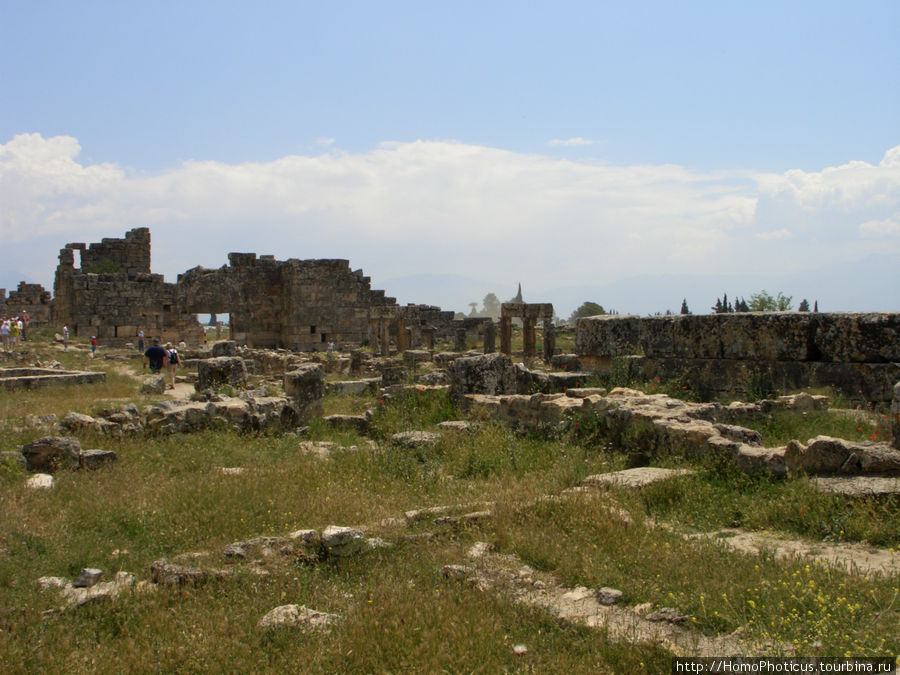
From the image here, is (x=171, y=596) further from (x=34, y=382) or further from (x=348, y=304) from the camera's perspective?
(x=348, y=304)

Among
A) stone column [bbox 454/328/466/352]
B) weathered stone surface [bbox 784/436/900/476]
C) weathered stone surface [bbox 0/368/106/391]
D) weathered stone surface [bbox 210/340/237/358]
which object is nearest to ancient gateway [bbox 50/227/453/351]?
stone column [bbox 454/328/466/352]

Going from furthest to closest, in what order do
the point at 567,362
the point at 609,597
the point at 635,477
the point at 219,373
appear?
the point at 219,373, the point at 567,362, the point at 635,477, the point at 609,597

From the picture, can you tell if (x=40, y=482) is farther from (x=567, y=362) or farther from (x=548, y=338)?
(x=548, y=338)

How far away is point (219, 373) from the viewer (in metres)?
14.6

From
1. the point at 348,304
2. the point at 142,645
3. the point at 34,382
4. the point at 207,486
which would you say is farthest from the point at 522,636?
the point at 348,304

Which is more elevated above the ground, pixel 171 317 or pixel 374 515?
pixel 171 317

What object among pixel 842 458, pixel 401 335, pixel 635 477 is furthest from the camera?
pixel 401 335

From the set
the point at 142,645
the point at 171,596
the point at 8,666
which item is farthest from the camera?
the point at 171,596

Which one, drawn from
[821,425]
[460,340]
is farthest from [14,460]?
[460,340]

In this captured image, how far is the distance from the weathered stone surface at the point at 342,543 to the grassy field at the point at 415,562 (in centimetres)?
10

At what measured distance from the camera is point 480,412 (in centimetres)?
962

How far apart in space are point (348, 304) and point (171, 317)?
22.4 ft

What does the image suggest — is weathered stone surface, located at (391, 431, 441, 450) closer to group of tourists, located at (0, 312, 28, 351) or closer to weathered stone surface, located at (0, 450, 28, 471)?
weathered stone surface, located at (0, 450, 28, 471)

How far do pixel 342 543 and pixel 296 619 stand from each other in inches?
41.3
